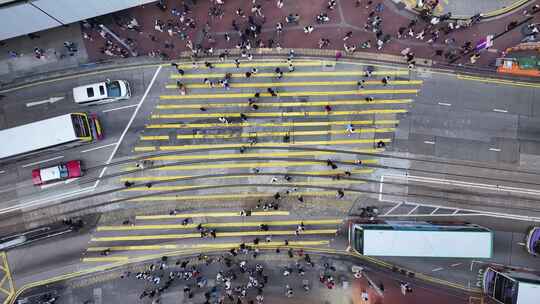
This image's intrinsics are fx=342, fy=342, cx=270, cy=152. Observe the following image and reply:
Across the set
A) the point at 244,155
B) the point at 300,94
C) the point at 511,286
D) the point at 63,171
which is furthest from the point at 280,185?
the point at 511,286

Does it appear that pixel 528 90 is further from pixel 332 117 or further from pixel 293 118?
pixel 293 118

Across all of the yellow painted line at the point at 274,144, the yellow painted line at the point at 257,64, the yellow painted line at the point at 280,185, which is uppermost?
the yellow painted line at the point at 257,64

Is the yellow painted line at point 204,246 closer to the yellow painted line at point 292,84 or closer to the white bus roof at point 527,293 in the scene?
the yellow painted line at point 292,84

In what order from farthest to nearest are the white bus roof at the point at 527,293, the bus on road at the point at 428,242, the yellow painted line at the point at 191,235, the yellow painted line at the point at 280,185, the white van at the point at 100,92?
the yellow painted line at the point at 191,235
the yellow painted line at the point at 280,185
the white van at the point at 100,92
the bus on road at the point at 428,242
the white bus roof at the point at 527,293

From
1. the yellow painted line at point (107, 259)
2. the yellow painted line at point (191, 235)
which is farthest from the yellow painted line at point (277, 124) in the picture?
the yellow painted line at point (107, 259)

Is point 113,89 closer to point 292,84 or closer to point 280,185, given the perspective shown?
point 292,84

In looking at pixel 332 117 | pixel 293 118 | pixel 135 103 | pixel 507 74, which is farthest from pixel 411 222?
pixel 135 103

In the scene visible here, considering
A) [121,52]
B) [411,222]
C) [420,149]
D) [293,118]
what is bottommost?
[411,222]
